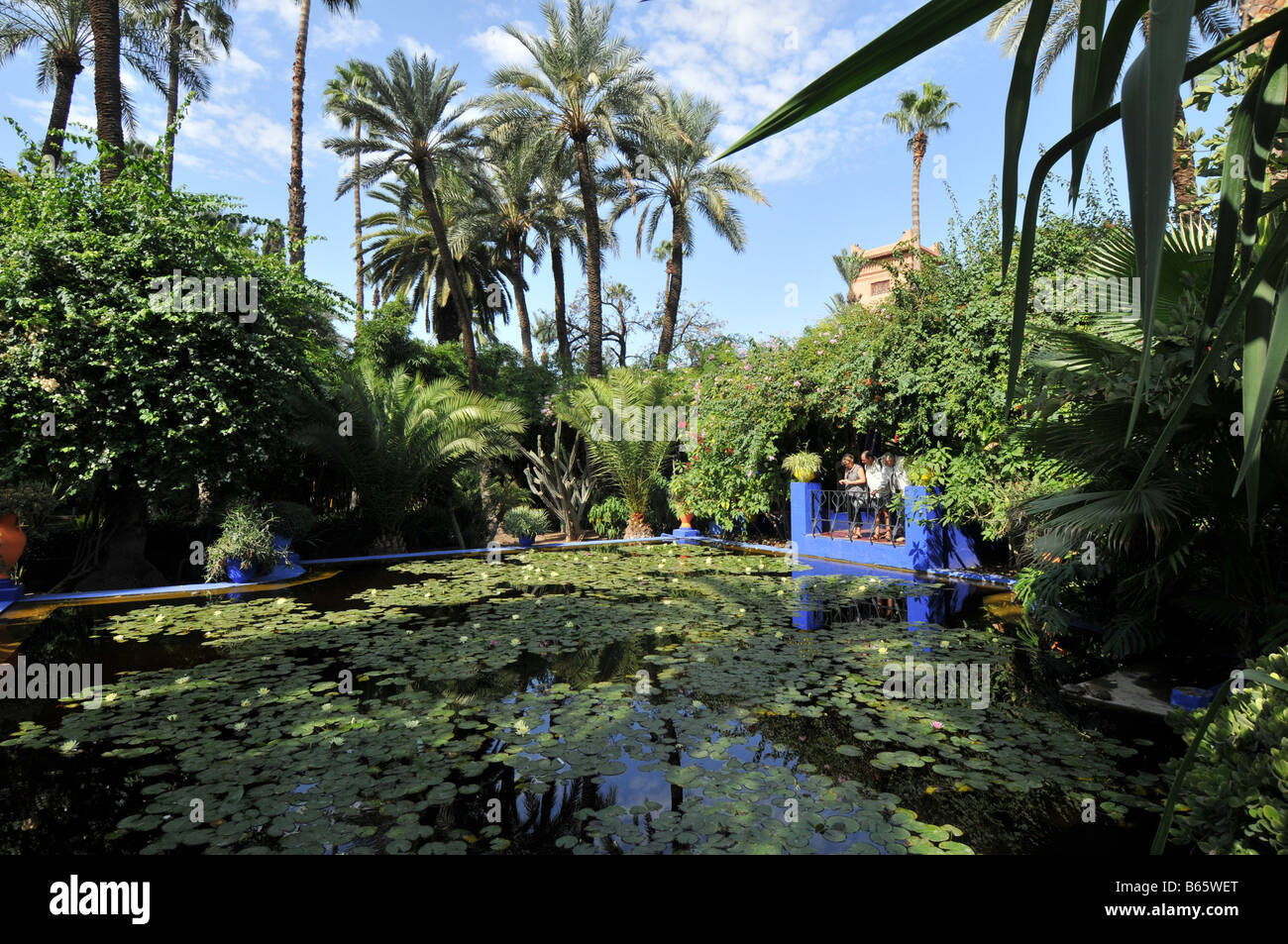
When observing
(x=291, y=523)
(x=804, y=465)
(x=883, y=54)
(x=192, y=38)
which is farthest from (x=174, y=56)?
(x=883, y=54)

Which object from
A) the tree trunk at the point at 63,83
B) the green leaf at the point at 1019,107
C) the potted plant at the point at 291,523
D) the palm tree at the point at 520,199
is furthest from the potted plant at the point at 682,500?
the tree trunk at the point at 63,83

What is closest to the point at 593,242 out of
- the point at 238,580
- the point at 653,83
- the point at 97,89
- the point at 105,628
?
the point at 653,83

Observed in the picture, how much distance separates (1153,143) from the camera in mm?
786

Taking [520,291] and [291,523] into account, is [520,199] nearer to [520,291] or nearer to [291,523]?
[520,291]

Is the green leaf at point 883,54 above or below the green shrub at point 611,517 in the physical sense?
above

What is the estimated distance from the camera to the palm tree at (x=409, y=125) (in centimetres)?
1711

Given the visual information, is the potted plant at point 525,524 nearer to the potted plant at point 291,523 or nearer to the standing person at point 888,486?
the potted plant at point 291,523

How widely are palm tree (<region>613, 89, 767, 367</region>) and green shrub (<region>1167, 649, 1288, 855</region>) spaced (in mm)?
18883

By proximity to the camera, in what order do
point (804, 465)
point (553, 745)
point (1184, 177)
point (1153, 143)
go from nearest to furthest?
1. point (1153, 143)
2. point (553, 745)
3. point (1184, 177)
4. point (804, 465)

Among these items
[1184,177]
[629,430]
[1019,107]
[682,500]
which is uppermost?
[1184,177]

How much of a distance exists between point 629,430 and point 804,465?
498 centimetres

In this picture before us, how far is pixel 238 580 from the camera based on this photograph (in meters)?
9.97

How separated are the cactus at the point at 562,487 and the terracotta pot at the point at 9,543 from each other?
9909mm

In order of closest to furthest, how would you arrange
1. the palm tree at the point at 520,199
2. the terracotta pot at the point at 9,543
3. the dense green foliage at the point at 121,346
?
the terracotta pot at the point at 9,543 → the dense green foliage at the point at 121,346 → the palm tree at the point at 520,199
